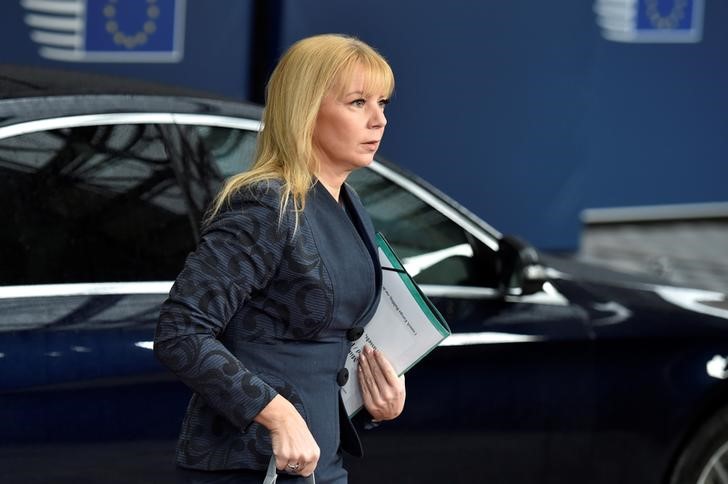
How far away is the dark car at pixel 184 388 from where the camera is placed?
11.8 ft

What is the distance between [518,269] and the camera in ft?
14.4

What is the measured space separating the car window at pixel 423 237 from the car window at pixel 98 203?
50cm

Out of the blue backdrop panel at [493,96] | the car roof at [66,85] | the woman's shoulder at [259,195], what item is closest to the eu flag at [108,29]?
the blue backdrop panel at [493,96]

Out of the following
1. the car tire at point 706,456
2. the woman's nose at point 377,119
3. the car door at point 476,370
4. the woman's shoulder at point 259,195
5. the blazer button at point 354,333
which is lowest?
the car tire at point 706,456

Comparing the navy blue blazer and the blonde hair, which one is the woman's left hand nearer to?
Answer: the navy blue blazer

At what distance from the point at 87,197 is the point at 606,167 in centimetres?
788

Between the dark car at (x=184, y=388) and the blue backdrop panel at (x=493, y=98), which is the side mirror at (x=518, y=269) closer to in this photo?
the dark car at (x=184, y=388)

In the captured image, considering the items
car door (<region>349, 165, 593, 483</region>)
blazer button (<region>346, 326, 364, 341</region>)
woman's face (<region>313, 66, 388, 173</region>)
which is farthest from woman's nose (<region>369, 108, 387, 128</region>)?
car door (<region>349, 165, 593, 483</region>)

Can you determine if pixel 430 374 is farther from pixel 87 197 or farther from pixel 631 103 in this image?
pixel 631 103

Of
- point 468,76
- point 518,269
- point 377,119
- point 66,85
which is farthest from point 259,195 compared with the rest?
point 468,76

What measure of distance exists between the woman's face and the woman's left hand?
0.37 m

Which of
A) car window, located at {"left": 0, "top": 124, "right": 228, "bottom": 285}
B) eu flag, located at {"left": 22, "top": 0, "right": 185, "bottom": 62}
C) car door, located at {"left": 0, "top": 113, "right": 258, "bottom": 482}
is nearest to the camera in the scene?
car door, located at {"left": 0, "top": 113, "right": 258, "bottom": 482}

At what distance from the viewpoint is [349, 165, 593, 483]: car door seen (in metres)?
4.18

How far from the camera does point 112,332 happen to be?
368 centimetres
